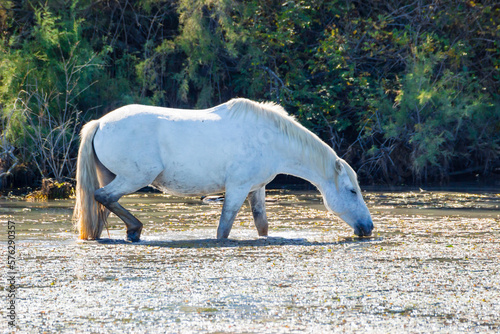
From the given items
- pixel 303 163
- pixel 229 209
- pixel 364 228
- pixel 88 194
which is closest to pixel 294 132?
pixel 303 163

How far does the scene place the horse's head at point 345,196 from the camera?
8.45 metres

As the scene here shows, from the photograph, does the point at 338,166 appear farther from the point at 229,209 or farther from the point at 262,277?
the point at 262,277

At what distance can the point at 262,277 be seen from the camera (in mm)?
5785

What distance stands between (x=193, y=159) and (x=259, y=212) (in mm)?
1006

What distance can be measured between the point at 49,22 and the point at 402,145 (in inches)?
319

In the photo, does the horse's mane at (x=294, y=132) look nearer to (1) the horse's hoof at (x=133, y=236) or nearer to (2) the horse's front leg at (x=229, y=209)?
(2) the horse's front leg at (x=229, y=209)

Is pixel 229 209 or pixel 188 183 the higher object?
pixel 188 183

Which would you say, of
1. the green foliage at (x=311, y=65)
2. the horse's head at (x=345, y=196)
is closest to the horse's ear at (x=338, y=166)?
the horse's head at (x=345, y=196)

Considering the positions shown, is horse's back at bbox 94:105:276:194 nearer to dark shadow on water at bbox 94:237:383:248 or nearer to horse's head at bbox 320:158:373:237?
dark shadow on water at bbox 94:237:383:248

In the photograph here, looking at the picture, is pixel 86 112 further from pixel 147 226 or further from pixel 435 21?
pixel 435 21

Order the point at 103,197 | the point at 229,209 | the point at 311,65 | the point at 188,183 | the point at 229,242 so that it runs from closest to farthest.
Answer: the point at 229,242 < the point at 103,197 < the point at 229,209 < the point at 188,183 < the point at 311,65

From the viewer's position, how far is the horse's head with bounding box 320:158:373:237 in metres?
8.45

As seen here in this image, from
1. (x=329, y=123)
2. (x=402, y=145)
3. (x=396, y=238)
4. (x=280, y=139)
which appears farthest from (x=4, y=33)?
(x=396, y=238)

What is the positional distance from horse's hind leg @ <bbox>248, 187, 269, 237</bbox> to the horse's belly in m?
0.45
